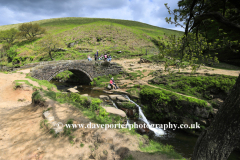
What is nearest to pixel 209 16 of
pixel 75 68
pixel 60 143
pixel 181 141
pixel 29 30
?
pixel 60 143

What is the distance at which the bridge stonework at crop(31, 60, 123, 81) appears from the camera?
1559 centimetres

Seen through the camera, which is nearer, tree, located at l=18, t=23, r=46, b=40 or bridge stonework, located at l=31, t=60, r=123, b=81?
bridge stonework, located at l=31, t=60, r=123, b=81

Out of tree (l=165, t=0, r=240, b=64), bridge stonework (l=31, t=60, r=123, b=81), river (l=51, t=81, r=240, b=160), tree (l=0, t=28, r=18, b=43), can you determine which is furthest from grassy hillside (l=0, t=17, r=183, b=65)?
tree (l=165, t=0, r=240, b=64)

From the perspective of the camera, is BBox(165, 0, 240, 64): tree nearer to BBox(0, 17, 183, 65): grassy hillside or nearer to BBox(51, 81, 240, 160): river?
BBox(51, 81, 240, 160): river

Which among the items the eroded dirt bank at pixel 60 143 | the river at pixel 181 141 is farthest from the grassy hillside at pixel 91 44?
the eroded dirt bank at pixel 60 143

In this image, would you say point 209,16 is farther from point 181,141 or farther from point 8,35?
point 8,35

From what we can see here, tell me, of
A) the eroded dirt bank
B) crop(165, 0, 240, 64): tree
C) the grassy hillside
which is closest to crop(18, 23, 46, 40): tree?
the grassy hillside

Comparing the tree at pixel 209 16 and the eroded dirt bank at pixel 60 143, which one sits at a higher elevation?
the tree at pixel 209 16

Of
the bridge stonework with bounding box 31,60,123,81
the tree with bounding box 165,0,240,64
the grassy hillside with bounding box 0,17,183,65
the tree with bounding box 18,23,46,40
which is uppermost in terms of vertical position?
the tree with bounding box 18,23,46,40

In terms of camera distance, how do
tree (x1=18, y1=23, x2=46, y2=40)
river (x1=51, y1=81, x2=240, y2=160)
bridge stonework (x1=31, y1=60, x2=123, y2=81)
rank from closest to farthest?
river (x1=51, y1=81, x2=240, y2=160), bridge stonework (x1=31, y1=60, x2=123, y2=81), tree (x1=18, y1=23, x2=46, y2=40)

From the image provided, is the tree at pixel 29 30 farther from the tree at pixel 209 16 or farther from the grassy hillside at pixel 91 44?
the tree at pixel 209 16

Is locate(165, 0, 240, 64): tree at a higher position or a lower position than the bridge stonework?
higher

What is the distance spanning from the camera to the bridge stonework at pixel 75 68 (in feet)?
51.1

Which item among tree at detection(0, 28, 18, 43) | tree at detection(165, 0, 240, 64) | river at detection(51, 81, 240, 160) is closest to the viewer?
tree at detection(165, 0, 240, 64)
